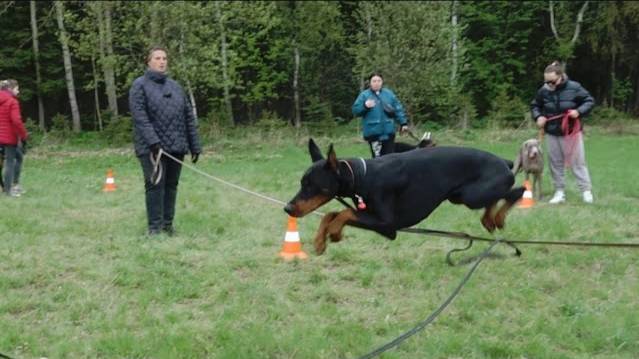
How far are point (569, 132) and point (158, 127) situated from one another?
16.6ft

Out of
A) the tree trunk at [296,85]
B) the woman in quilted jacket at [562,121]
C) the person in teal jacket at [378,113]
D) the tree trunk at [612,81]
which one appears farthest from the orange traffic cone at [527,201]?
the tree trunk at [612,81]

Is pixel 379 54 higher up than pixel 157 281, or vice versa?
pixel 379 54

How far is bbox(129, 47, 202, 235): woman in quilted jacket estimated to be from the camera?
6.55m

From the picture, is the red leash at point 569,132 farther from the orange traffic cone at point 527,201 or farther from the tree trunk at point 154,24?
the tree trunk at point 154,24

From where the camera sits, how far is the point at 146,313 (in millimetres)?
4629

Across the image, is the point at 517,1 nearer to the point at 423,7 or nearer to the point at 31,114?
the point at 423,7

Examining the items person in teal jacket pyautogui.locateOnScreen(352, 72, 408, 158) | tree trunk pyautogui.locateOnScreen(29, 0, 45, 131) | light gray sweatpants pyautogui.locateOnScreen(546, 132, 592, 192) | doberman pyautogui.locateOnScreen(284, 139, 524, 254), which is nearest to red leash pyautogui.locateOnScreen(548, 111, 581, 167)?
light gray sweatpants pyautogui.locateOnScreen(546, 132, 592, 192)

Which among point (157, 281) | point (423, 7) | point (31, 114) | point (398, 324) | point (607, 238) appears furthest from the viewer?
point (31, 114)

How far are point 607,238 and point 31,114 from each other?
2446cm

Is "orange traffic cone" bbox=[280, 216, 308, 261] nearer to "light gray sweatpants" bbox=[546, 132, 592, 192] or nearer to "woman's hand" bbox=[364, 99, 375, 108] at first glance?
"woman's hand" bbox=[364, 99, 375, 108]

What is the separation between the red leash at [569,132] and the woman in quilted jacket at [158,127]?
178 inches

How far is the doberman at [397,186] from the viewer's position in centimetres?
406

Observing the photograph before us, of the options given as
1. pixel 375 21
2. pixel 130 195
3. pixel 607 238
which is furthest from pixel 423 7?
pixel 607 238

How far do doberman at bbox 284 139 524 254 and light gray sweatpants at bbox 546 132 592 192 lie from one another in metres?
4.50
